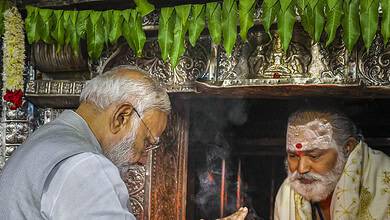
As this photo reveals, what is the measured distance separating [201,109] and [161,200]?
0.73 metres

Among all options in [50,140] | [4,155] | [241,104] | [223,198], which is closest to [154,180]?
[223,198]

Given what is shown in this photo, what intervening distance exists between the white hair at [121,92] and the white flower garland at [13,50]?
2269mm

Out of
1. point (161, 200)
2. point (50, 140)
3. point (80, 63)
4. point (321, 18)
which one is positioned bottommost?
point (161, 200)

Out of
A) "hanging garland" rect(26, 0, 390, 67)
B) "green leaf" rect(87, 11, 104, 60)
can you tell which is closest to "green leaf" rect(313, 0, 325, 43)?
"hanging garland" rect(26, 0, 390, 67)

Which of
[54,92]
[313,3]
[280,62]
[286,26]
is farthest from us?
[54,92]

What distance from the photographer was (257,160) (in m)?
4.40

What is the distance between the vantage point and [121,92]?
269 cm

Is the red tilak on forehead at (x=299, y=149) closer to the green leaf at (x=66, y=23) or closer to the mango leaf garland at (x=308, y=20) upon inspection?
the mango leaf garland at (x=308, y=20)

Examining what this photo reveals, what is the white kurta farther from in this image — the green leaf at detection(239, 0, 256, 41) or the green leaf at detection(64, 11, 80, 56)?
the green leaf at detection(64, 11, 80, 56)

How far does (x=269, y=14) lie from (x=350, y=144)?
40.5 inches

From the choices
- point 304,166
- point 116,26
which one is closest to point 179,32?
point 116,26

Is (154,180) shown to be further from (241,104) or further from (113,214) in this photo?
(113,214)

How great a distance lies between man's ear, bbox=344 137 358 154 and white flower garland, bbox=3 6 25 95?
2.52m

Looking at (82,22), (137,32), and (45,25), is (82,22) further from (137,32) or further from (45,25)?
(137,32)
